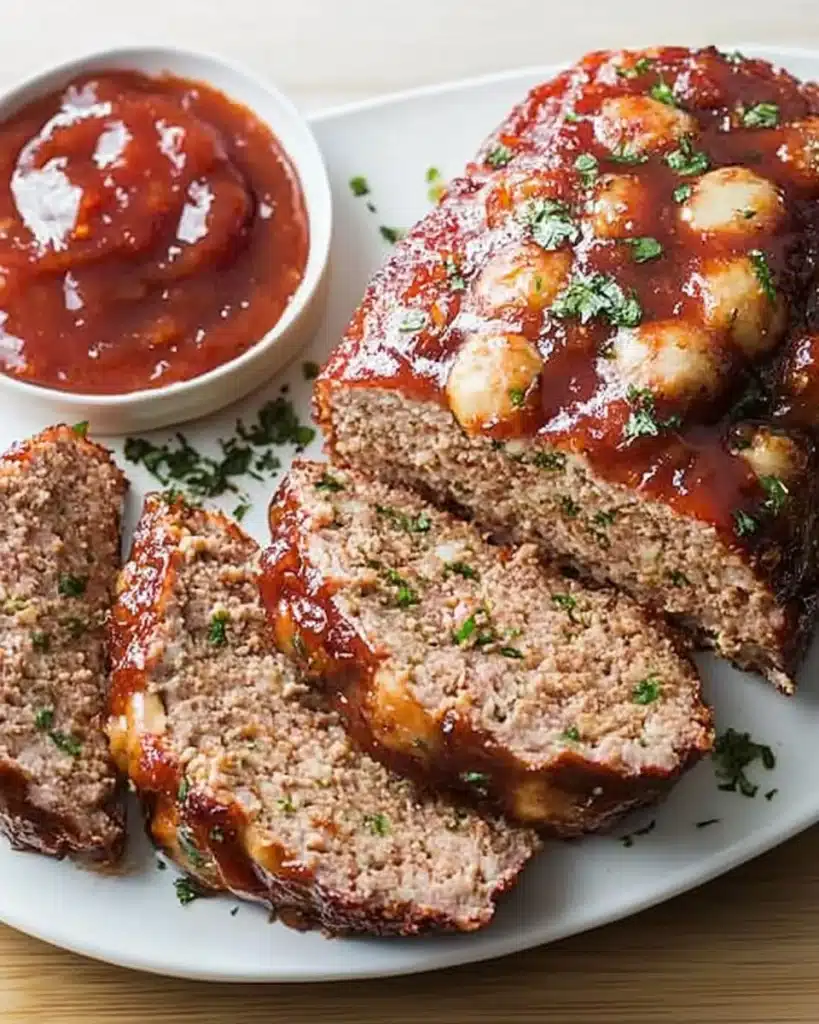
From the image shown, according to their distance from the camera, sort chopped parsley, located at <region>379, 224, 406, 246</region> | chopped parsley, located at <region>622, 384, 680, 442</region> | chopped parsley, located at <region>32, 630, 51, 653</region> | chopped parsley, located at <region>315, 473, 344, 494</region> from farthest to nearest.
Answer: chopped parsley, located at <region>379, 224, 406, 246</region>, chopped parsley, located at <region>315, 473, 344, 494</region>, chopped parsley, located at <region>32, 630, 51, 653</region>, chopped parsley, located at <region>622, 384, 680, 442</region>

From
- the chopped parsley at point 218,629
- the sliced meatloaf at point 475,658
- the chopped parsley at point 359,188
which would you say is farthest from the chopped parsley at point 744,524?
the chopped parsley at point 359,188

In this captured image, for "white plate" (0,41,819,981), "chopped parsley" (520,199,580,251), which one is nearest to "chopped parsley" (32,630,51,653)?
"white plate" (0,41,819,981)

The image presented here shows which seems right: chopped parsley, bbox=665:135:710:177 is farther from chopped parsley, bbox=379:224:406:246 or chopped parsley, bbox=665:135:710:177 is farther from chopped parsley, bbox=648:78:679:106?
chopped parsley, bbox=379:224:406:246

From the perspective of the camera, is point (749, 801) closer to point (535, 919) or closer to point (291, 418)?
point (535, 919)

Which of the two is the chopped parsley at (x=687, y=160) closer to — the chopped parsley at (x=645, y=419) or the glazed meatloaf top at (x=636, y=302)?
the glazed meatloaf top at (x=636, y=302)

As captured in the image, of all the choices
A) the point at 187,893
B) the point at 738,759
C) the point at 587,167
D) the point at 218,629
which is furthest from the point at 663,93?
the point at 187,893

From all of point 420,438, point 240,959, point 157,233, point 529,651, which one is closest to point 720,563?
point 529,651
